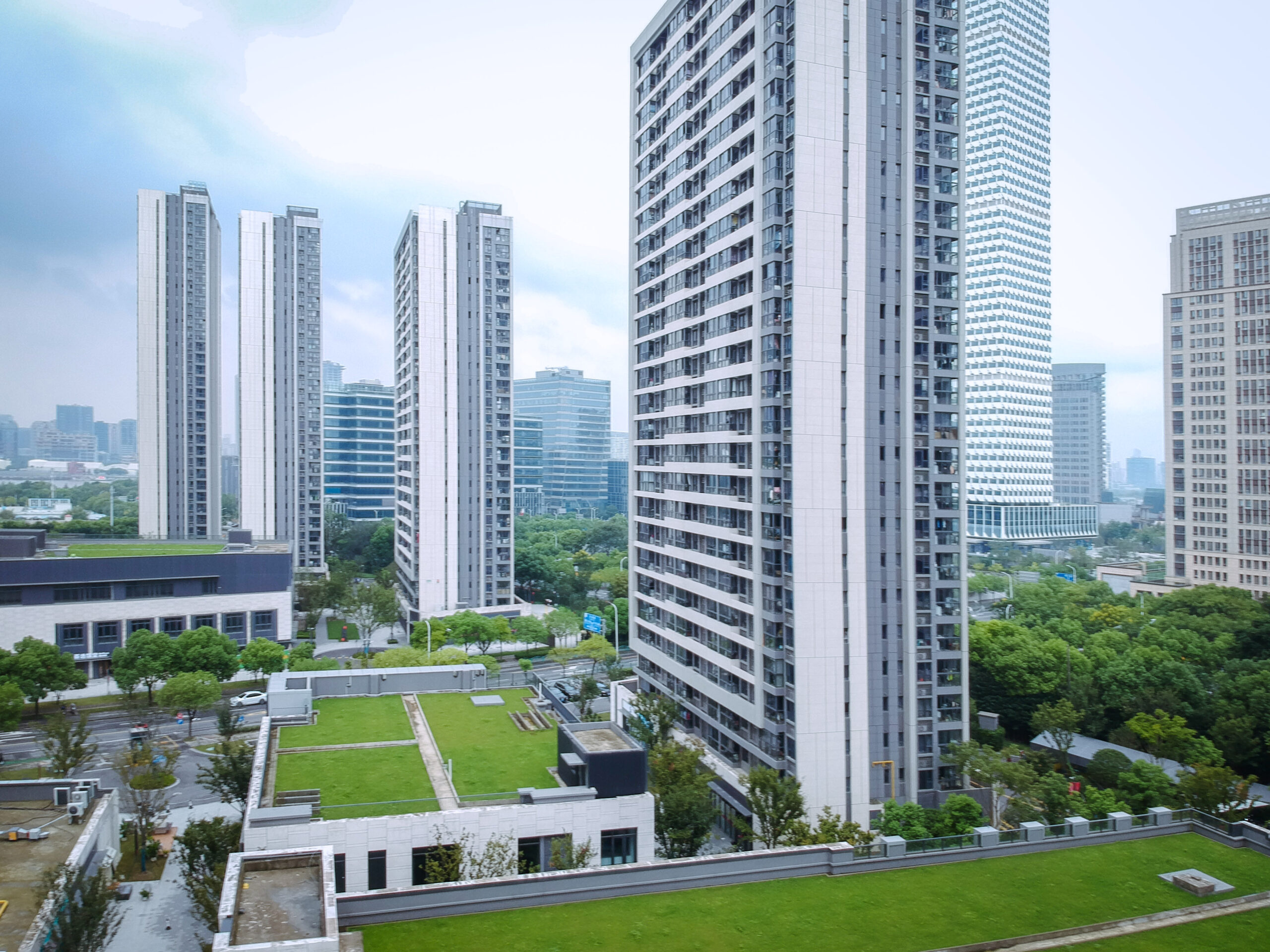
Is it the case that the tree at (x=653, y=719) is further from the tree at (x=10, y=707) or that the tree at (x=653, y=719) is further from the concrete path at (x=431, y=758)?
the tree at (x=10, y=707)

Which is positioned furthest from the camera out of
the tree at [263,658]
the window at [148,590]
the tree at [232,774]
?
the window at [148,590]

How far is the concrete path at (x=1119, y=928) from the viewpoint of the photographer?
16.3m

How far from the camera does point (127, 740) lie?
47.1 meters

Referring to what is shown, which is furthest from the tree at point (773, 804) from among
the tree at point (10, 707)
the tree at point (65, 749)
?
the tree at point (10, 707)

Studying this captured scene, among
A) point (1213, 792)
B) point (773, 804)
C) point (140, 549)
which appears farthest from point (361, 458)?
point (1213, 792)

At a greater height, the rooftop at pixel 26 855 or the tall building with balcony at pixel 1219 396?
the tall building with balcony at pixel 1219 396

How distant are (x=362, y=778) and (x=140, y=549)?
4908 cm

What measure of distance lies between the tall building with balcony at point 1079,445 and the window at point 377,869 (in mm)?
192649

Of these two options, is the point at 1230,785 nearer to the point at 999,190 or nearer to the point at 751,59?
the point at 751,59

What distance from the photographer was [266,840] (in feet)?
76.1

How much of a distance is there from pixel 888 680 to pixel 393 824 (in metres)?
20.2

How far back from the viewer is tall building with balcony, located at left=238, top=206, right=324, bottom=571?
9238 cm

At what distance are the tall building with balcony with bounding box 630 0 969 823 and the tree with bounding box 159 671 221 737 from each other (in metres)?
28.5

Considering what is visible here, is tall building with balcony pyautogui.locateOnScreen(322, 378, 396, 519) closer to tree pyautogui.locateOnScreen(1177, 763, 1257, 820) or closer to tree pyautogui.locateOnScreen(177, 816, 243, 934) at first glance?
tree pyautogui.locateOnScreen(177, 816, 243, 934)
